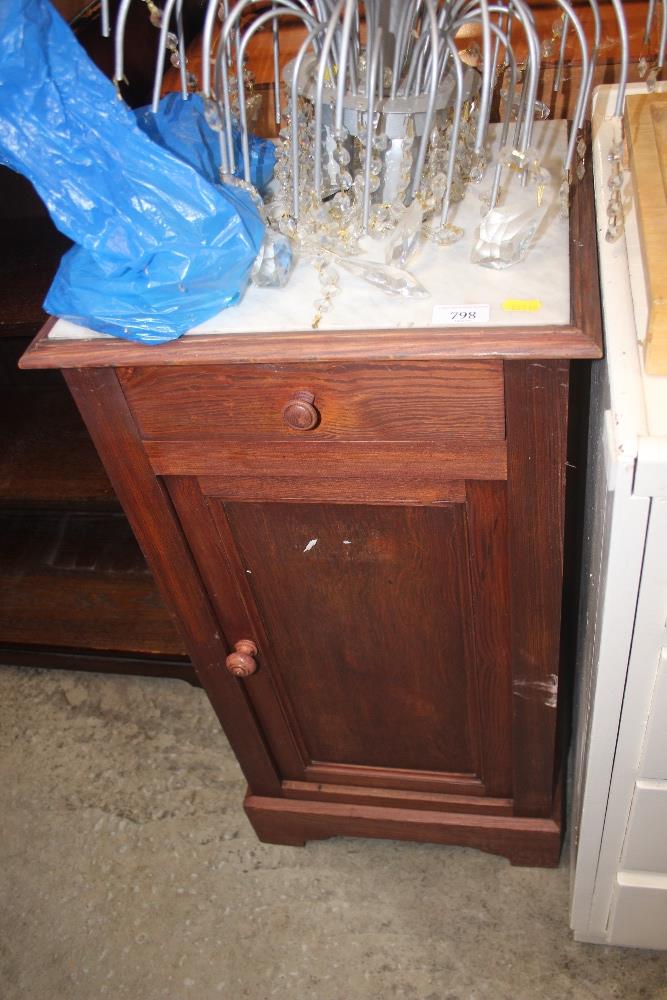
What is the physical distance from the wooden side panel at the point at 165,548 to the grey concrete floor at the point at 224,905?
0.23 m

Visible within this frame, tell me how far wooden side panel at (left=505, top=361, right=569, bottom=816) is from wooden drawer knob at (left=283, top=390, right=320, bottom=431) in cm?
18

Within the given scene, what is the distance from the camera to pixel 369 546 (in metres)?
0.92

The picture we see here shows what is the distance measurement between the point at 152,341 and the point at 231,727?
63 cm

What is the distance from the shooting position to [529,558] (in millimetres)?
876

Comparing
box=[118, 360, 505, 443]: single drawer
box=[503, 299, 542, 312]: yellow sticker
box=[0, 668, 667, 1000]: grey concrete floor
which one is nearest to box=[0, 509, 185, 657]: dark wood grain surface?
box=[0, 668, 667, 1000]: grey concrete floor

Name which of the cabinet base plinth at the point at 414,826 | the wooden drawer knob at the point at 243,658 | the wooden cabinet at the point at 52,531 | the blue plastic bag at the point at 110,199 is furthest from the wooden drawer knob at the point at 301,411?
the cabinet base plinth at the point at 414,826

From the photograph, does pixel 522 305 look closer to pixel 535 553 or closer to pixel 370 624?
pixel 535 553

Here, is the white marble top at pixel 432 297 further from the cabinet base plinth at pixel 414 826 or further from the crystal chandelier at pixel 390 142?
the cabinet base plinth at pixel 414 826

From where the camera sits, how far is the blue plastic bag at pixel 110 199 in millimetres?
674

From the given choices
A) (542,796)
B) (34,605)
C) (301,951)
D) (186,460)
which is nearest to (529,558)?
(186,460)

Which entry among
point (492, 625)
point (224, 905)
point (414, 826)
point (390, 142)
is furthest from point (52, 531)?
point (390, 142)

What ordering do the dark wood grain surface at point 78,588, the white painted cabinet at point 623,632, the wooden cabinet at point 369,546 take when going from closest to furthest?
the white painted cabinet at point 623,632 < the wooden cabinet at point 369,546 < the dark wood grain surface at point 78,588

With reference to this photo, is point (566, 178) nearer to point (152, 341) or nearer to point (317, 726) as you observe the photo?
point (152, 341)

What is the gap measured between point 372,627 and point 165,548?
0.26 meters
